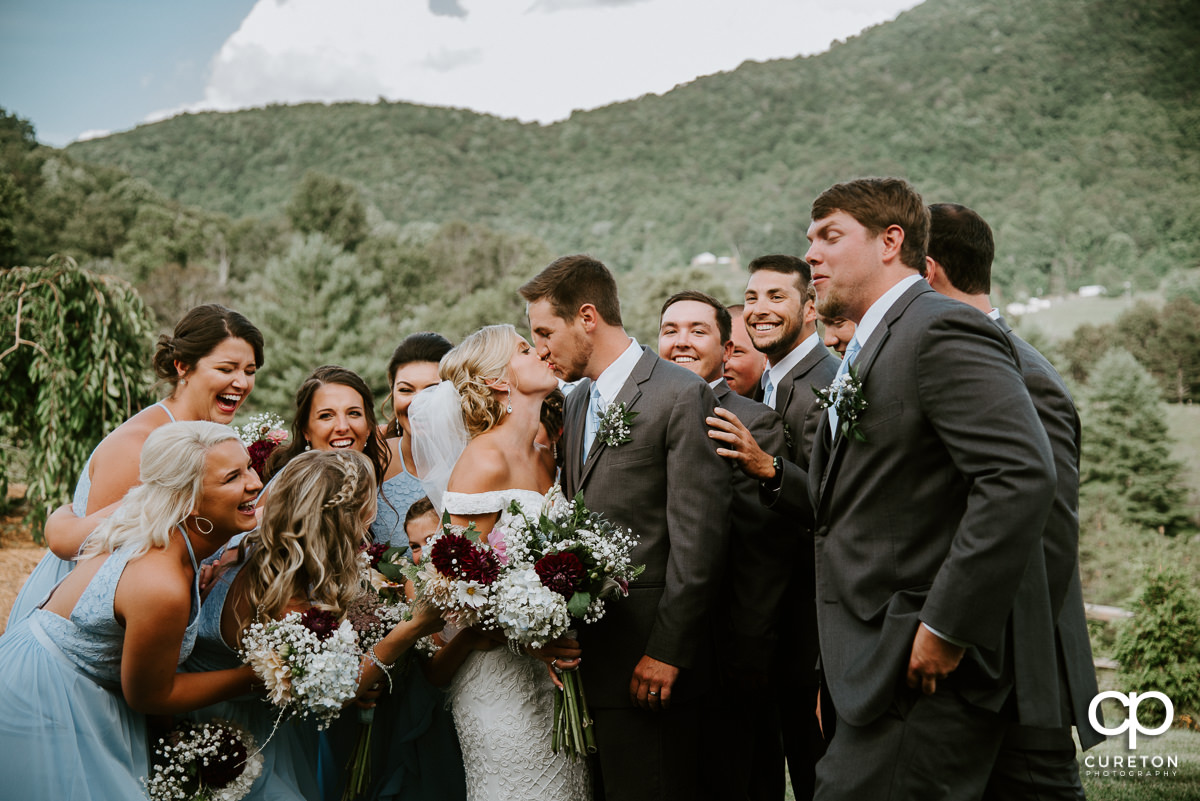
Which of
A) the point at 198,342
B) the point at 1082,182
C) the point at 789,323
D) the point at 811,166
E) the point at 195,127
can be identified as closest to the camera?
the point at 198,342

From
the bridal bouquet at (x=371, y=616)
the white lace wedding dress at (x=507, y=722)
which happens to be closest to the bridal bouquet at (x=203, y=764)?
the bridal bouquet at (x=371, y=616)

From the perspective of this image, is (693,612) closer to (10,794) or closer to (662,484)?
(662,484)

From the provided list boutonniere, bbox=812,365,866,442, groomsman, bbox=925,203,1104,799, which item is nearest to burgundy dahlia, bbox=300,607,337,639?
boutonniere, bbox=812,365,866,442

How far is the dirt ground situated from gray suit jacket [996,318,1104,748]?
1005cm

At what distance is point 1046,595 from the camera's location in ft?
10.2

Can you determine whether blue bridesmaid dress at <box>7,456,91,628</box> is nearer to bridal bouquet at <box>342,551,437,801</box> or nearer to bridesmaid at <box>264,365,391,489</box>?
bridesmaid at <box>264,365,391,489</box>

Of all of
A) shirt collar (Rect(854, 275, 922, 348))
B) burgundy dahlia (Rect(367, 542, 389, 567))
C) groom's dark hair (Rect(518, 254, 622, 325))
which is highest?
groom's dark hair (Rect(518, 254, 622, 325))

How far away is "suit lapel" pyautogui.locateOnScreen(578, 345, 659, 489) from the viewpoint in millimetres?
4242

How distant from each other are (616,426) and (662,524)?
501mm

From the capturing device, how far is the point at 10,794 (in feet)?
11.6

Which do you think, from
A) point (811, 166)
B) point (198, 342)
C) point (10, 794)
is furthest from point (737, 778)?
point (811, 166)

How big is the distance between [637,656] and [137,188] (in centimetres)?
6469

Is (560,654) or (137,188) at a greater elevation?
(137,188)

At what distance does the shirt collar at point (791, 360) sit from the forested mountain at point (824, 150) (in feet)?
163
